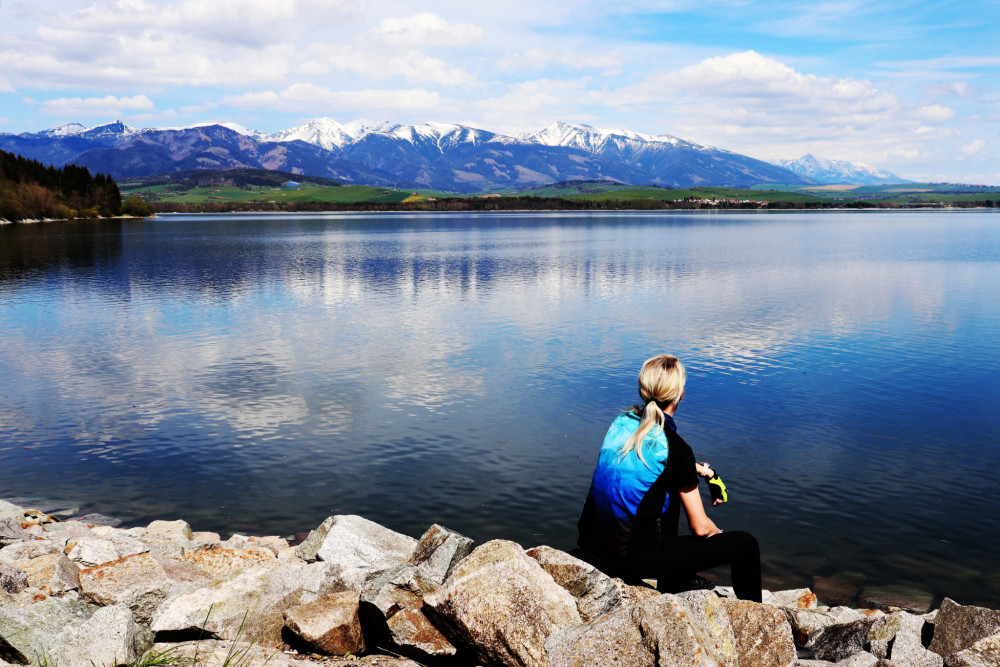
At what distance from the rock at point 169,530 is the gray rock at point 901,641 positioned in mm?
13406

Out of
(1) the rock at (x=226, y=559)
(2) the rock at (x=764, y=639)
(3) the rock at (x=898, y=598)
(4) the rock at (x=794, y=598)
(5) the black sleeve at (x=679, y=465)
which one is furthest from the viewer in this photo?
(3) the rock at (x=898, y=598)

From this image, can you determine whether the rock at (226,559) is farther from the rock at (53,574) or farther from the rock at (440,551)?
the rock at (440,551)

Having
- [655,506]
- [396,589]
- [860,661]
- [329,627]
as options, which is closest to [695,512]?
[655,506]

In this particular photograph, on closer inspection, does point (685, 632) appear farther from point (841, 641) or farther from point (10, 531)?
point (10, 531)

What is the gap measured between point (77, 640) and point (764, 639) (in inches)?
330

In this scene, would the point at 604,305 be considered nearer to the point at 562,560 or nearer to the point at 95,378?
Answer: the point at 95,378

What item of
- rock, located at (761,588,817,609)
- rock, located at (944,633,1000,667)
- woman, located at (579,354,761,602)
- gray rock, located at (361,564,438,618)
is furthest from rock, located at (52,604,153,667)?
rock, located at (944,633,1000,667)

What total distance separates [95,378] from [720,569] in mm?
28298

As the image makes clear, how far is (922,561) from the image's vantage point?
1593cm

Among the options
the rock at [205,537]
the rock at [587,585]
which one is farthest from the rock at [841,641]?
the rock at [205,537]

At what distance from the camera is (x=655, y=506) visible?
9.70 meters

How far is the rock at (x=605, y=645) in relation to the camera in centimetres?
806

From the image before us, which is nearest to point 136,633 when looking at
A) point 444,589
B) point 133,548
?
point 444,589

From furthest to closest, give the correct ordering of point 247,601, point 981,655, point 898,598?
point 898,598 → point 247,601 → point 981,655
